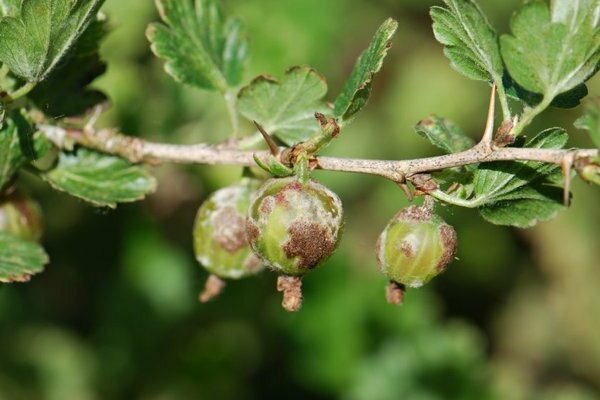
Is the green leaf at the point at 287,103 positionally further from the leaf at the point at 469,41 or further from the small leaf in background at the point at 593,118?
the small leaf in background at the point at 593,118

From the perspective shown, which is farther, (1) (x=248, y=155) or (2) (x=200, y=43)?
(2) (x=200, y=43)

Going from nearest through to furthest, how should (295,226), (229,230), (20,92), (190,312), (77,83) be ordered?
1. (295,226)
2. (20,92)
3. (229,230)
4. (77,83)
5. (190,312)

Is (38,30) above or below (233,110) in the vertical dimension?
above

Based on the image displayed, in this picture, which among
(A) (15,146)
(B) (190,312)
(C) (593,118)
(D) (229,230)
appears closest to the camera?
(C) (593,118)

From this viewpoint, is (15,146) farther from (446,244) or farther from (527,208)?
(527,208)

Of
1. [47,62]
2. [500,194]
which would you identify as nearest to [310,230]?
Result: [500,194]

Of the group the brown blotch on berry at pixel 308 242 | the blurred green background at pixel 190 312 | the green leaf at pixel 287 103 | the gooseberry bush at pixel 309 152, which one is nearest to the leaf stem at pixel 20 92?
the gooseberry bush at pixel 309 152

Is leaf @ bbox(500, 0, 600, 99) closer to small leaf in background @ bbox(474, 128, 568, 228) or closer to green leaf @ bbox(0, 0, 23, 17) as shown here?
small leaf in background @ bbox(474, 128, 568, 228)

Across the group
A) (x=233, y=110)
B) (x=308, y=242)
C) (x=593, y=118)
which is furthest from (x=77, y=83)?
(x=593, y=118)
